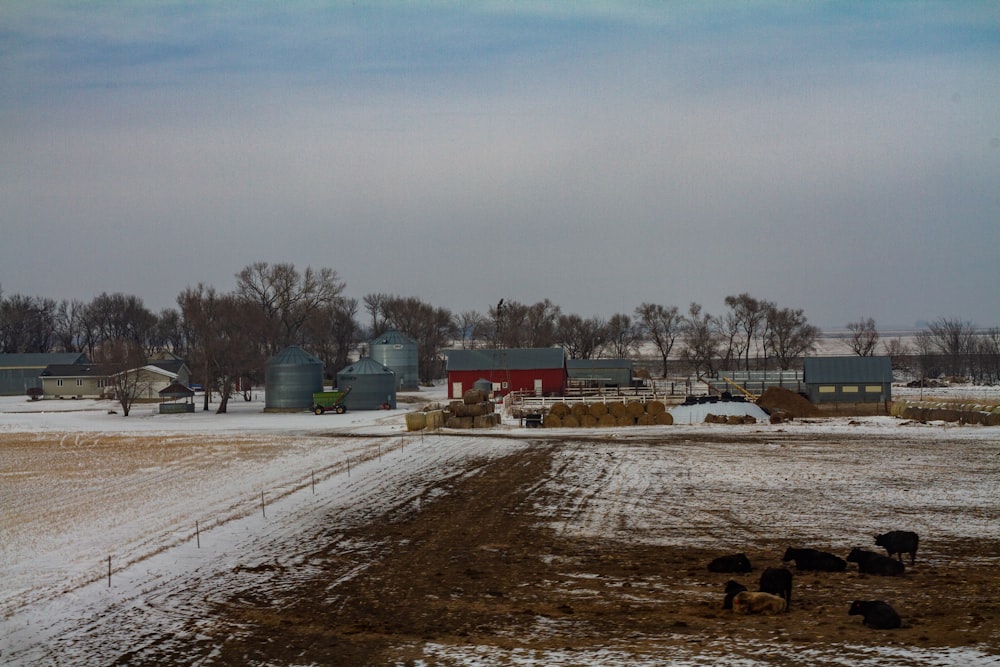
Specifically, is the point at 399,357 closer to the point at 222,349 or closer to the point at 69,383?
the point at 222,349

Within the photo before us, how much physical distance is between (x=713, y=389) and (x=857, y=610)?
5429 cm

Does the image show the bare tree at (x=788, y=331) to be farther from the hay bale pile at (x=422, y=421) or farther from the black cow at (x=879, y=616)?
the black cow at (x=879, y=616)

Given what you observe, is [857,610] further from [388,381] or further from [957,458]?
[388,381]

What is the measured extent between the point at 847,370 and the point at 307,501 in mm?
46968

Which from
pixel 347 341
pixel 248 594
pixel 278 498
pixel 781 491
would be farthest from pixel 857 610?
pixel 347 341

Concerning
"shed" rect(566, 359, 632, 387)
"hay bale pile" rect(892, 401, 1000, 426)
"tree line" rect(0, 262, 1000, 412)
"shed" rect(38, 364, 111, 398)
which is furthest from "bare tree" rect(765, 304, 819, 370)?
"shed" rect(38, 364, 111, 398)

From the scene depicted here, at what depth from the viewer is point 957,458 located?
33.3 metres

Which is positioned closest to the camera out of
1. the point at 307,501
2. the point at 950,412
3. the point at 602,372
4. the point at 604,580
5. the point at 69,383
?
the point at 604,580

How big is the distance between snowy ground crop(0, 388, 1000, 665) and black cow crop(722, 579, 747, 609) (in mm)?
2371

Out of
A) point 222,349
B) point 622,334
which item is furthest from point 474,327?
point 222,349

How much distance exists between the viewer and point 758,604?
46.5 ft

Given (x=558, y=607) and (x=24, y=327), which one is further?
(x=24, y=327)

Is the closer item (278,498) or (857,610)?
(857,610)

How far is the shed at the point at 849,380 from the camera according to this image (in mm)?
61125
